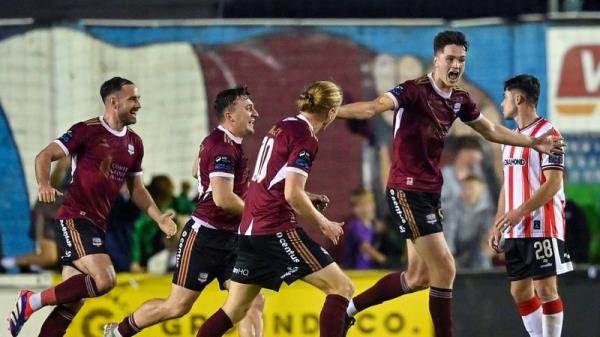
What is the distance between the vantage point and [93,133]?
10.6 m

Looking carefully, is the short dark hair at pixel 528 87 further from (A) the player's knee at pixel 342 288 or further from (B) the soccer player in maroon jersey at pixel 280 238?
(A) the player's knee at pixel 342 288

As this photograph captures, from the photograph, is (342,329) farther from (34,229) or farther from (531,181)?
(34,229)

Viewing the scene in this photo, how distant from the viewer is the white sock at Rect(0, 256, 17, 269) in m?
13.1

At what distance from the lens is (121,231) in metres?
13.3

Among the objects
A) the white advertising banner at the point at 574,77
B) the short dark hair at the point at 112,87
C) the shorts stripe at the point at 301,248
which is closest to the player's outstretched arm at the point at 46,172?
the short dark hair at the point at 112,87

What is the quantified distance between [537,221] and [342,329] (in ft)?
5.80

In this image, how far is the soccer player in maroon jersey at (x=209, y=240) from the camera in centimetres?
1023

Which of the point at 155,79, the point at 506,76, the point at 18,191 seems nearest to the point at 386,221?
the point at 506,76

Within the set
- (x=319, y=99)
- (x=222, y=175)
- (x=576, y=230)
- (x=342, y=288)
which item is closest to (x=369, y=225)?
(x=576, y=230)

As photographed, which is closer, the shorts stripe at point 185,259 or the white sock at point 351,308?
the shorts stripe at point 185,259

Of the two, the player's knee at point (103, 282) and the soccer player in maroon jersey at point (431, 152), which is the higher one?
the soccer player in maroon jersey at point (431, 152)

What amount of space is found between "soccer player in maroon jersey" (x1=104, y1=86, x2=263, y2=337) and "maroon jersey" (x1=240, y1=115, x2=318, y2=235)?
0.73m

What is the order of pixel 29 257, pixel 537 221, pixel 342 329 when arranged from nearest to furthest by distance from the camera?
pixel 342 329
pixel 537 221
pixel 29 257

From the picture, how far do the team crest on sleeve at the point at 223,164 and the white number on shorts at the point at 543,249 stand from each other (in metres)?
2.34
